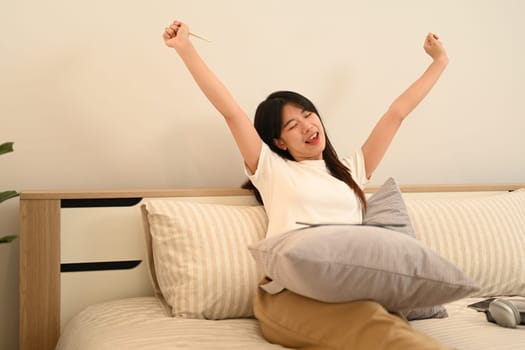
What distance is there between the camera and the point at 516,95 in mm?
2281

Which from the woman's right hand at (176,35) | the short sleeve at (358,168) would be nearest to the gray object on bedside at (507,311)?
the short sleeve at (358,168)

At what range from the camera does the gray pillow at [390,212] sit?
1.51 meters

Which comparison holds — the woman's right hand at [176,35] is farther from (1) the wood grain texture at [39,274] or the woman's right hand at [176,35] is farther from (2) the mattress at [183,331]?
(2) the mattress at [183,331]

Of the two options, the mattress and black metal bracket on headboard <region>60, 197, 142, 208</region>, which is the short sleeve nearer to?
the mattress

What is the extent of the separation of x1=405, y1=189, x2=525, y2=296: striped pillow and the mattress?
0.69 feet

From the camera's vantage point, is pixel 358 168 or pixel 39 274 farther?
pixel 358 168

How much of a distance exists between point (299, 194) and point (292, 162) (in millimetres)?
155

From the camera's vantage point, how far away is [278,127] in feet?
5.49

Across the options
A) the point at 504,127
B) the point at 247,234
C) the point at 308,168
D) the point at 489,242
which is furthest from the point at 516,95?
the point at 247,234

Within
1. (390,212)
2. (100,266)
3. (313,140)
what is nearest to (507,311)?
(390,212)

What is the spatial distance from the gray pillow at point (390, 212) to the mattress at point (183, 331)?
103mm

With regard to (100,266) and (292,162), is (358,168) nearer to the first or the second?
(292,162)

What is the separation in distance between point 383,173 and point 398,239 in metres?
1.01

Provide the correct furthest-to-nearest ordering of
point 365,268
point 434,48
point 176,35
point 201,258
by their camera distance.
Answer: point 434,48 → point 176,35 → point 201,258 → point 365,268
